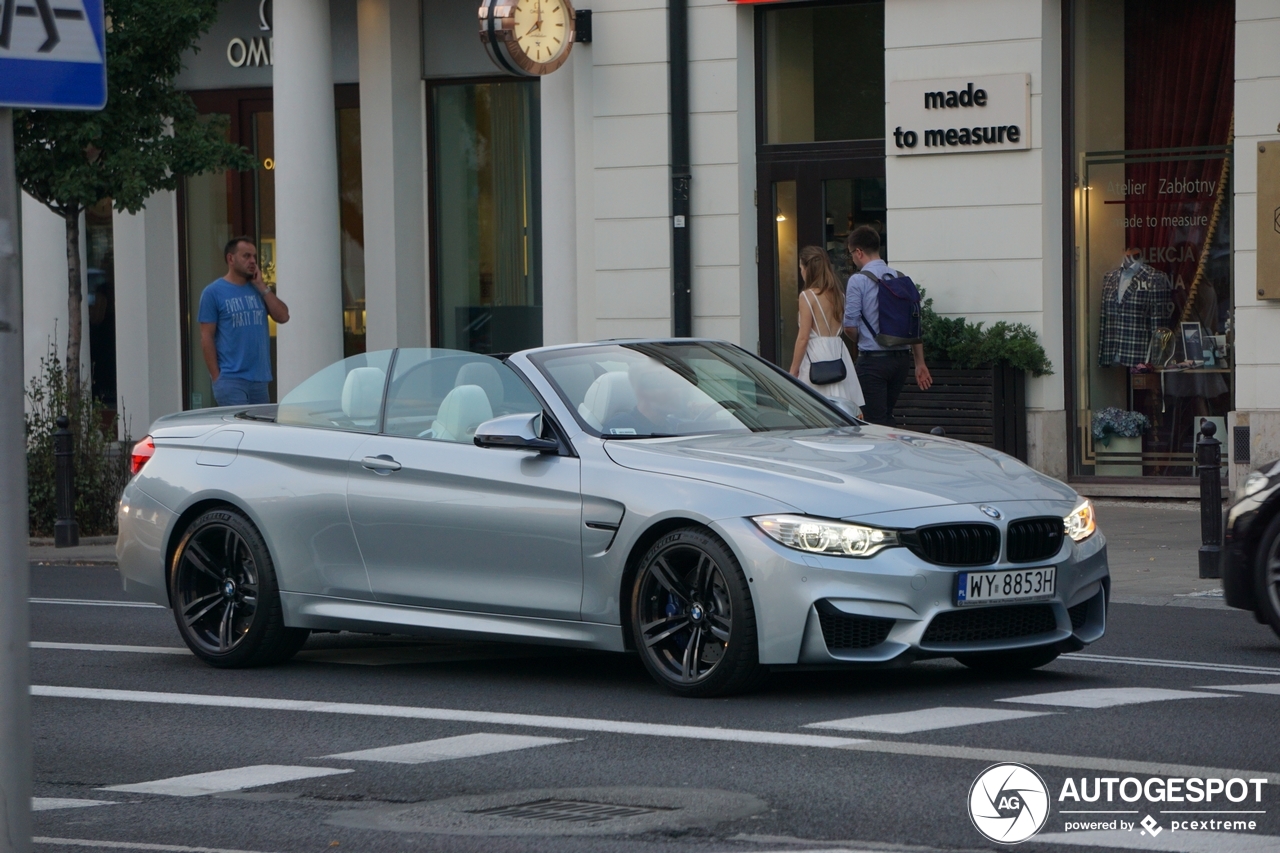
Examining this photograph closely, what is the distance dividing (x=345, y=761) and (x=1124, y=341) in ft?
39.0

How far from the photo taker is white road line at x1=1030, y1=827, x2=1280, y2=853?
5.23 metres

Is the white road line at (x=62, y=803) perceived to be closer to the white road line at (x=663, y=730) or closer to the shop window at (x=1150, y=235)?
the white road line at (x=663, y=730)

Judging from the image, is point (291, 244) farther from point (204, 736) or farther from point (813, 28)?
point (204, 736)

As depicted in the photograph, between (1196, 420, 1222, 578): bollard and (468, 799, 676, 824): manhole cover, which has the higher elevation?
(1196, 420, 1222, 578): bollard

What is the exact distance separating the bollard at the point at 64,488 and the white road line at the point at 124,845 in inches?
404

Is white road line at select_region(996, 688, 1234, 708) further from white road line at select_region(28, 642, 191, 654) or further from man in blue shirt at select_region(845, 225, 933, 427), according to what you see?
man in blue shirt at select_region(845, 225, 933, 427)

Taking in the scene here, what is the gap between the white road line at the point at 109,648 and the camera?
10.0m

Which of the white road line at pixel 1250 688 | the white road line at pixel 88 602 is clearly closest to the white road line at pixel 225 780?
the white road line at pixel 1250 688

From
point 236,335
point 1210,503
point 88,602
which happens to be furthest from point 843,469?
point 236,335

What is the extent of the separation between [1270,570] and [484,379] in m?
3.61

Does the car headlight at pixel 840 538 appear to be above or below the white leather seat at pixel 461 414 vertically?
below

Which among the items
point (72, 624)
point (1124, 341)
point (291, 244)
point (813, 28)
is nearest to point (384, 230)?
point (291, 244)

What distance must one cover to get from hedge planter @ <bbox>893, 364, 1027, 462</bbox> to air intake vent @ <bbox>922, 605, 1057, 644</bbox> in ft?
30.5

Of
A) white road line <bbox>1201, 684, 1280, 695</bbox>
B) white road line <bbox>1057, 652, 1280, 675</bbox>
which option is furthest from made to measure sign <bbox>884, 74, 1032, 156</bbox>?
white road line <bbox>1201, 684, 1280, 695</bbox>
